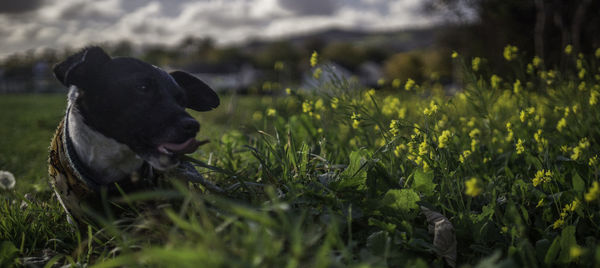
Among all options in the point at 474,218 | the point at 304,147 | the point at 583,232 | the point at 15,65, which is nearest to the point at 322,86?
the point at 304,147

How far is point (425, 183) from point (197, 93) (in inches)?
54.8

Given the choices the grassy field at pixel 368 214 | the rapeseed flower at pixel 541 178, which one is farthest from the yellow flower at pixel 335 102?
the rapeseed flower at pixel 541 178

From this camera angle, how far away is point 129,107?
1.84m

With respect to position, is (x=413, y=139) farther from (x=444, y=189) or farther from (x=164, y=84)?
(x=164, y=84)

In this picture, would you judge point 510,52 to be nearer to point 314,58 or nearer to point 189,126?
point 314,58

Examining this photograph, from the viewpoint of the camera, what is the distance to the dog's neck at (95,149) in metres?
1.85

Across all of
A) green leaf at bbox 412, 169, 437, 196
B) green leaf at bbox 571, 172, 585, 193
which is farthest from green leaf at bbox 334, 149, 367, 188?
green leaf at bbox 571, 172, 585, 193

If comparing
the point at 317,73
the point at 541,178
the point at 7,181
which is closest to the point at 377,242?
the point at 541,178

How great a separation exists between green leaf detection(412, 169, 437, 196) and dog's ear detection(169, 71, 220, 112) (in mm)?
1213

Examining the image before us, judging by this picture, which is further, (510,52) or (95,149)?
(510,52)

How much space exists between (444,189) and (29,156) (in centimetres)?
524

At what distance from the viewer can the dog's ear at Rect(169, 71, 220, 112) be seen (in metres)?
2.29

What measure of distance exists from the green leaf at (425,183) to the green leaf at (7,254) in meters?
1.86

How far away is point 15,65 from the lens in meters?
59.1
